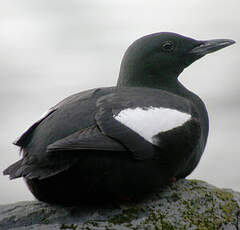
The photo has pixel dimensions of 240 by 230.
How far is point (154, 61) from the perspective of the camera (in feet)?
20.9

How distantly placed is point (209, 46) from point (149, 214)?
8.47 feet

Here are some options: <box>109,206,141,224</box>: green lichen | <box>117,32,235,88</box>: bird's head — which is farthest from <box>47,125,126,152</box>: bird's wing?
<box>117,32,235,88</box>: bird's head

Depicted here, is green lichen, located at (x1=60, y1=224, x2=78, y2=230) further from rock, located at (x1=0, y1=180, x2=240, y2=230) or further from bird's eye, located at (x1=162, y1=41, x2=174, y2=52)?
bird's eye, located at (x1=162, y1=41, x2=174, y2=52)

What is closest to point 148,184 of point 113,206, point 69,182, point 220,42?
point 113,206

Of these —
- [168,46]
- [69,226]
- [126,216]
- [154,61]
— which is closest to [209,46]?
[168,46]

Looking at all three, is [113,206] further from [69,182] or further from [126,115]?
[126,115]

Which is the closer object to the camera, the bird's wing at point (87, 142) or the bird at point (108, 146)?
the bird's wing at point (87, 142)

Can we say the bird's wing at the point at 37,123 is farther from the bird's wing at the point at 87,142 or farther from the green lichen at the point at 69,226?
the green lichen at the point at 69,226

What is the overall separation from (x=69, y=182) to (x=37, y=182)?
0.36 m

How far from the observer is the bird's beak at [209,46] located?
22.0ft

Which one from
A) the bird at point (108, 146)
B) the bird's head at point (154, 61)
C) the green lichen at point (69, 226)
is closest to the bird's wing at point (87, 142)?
the bird at point (108, 146)

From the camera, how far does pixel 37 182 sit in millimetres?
5062

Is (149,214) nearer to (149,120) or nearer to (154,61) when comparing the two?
(149,120)

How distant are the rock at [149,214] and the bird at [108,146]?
142 mm
